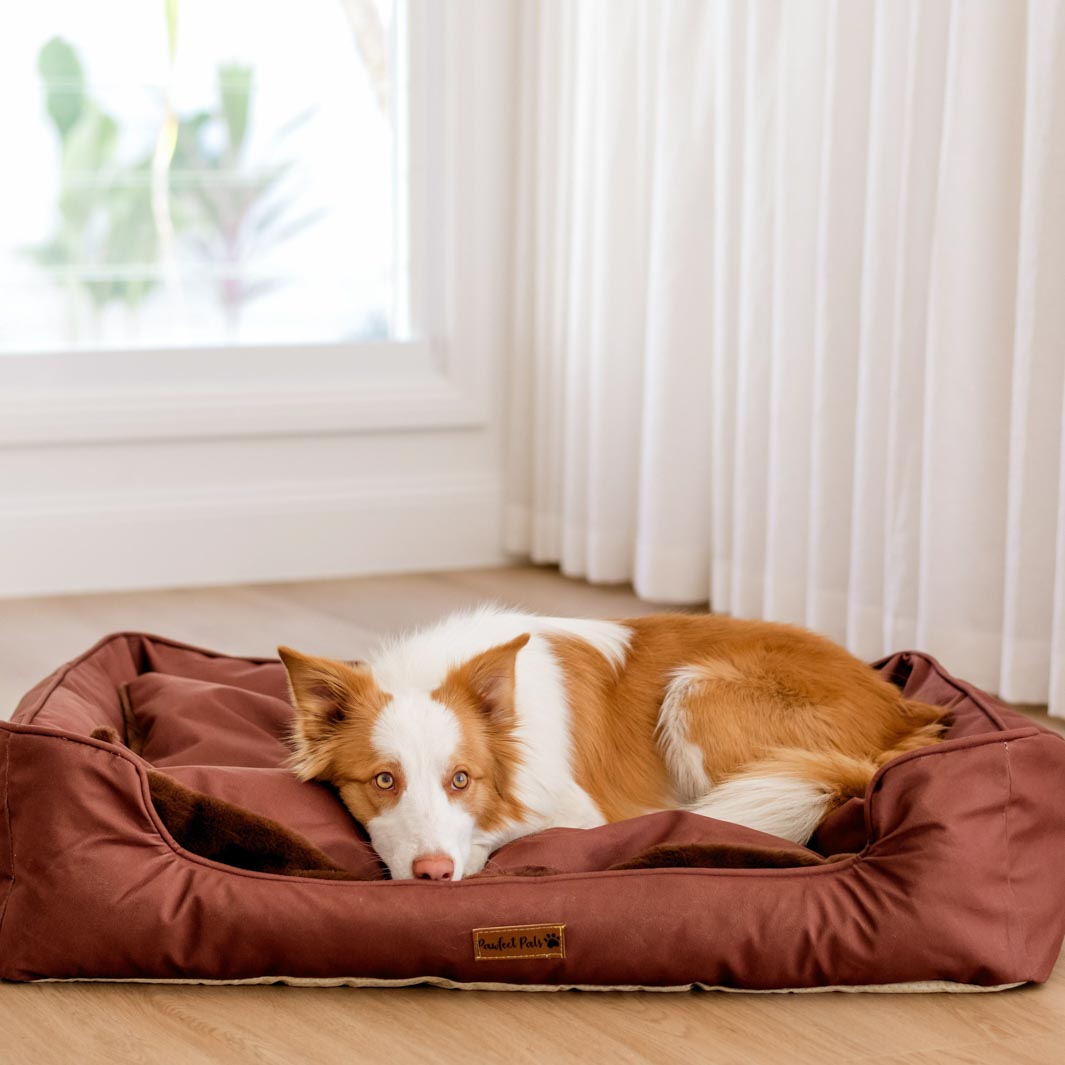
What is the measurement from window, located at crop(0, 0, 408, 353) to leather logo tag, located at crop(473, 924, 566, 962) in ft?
9.09

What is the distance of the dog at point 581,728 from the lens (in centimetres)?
189

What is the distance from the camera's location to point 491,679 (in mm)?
1965

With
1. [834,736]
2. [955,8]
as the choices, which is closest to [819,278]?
[955,8]

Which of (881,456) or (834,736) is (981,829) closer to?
(834,736)

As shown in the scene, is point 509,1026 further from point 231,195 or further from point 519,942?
point 231,195

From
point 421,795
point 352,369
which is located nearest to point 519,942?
point 421,795

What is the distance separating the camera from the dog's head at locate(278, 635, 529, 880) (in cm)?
184

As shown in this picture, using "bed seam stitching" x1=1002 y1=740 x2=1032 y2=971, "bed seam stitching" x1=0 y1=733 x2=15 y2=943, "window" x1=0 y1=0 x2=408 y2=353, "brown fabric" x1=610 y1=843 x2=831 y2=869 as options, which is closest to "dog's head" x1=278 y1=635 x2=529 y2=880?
"brown fabric" x1=610 y1=843 x2=831 y2=869

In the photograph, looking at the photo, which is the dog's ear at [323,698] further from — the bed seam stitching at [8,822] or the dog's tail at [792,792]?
the dog's tail at [792,792]

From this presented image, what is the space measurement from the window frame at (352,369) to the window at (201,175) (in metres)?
0.06

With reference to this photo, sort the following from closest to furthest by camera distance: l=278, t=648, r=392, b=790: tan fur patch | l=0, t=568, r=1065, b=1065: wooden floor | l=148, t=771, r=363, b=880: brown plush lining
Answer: l=0, t=568, r=1065, b=1065: wooden floor
l=148, t=771, r=363, b=880: brown plush lining
l=278, t=648, r=392, b=790: tan fur patch

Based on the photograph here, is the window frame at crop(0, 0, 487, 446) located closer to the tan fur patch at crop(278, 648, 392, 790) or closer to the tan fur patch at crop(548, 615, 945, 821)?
the tan fur patch at crop(548, 615, 945, 821)

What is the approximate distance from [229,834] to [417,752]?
251 mm

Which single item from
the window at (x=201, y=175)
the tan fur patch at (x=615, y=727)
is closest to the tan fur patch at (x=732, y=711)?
the tan fur patch at (x=615, y=727)
